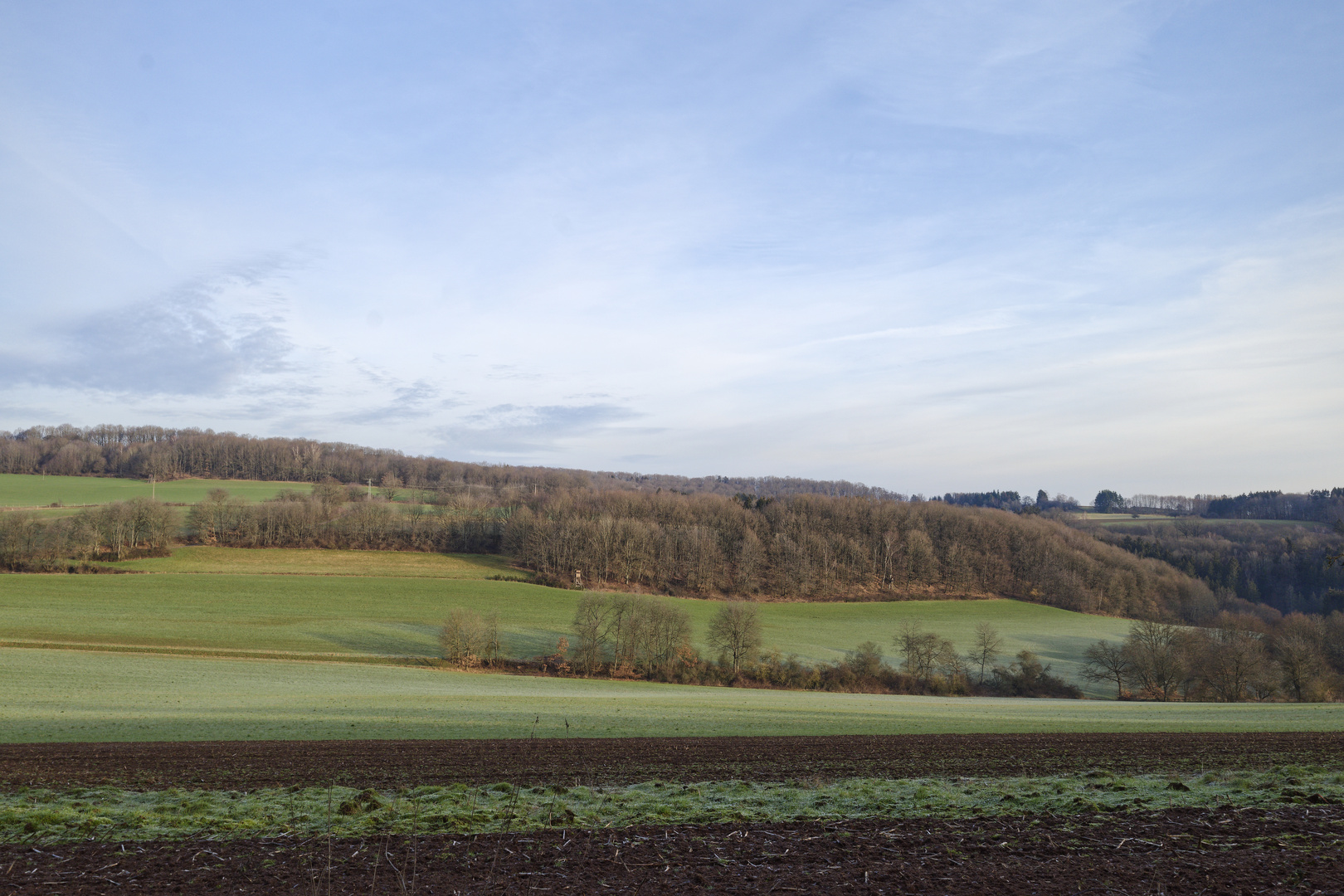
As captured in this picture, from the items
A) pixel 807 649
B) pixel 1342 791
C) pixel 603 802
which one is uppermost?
pixel 1342 791

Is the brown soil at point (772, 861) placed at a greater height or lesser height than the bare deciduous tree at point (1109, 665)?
greater

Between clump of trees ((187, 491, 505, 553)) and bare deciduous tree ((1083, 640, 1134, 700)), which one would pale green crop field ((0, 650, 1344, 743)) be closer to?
bare deciduous tree ((1083, 640, 1134, 700))

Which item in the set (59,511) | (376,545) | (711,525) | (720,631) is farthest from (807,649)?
(59,511)

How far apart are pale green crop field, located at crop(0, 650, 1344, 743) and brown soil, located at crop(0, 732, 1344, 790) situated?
8.00 ft

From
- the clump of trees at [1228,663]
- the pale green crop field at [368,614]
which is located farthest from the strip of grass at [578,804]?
the clump of trees at [1228,663]

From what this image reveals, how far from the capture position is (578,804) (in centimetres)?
1239

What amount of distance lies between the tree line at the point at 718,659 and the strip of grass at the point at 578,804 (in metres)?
39.3

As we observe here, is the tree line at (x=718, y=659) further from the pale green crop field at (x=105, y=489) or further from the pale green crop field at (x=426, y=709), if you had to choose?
the pale green crop field at (x=105, y=489)

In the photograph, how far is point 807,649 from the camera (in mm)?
61656

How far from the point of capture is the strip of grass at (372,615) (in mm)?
50969

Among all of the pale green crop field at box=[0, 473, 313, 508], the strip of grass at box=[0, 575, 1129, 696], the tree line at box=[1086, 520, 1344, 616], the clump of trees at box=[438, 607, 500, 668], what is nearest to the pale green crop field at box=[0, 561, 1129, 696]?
the strip of grass at box=[0, 575, 1129, 696]

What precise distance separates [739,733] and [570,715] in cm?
754

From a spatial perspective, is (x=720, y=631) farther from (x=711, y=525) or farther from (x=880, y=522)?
(x=880, y=522)

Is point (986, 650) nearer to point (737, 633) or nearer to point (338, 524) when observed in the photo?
point (737, 633)
